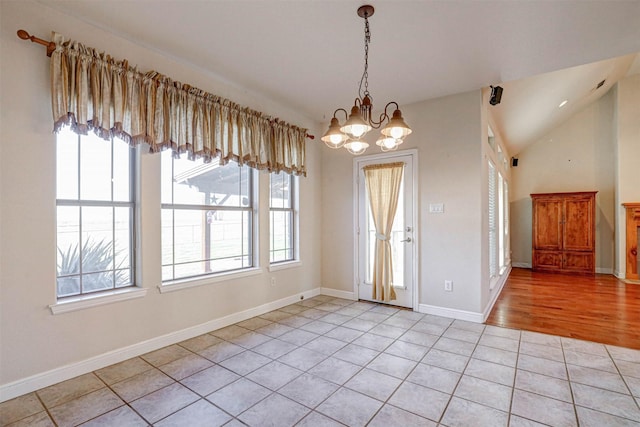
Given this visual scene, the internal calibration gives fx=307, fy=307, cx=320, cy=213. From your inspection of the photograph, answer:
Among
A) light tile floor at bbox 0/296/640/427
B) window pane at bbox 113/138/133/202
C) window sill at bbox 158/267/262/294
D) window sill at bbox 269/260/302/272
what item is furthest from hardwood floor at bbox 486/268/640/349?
window pane at bbox 113/138/133/202

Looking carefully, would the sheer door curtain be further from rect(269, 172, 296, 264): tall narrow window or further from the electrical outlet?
rect(269, 172, 296, 264): tall narrow window

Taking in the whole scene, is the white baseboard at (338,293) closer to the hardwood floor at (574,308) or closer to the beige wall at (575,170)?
the hardwood floor at (574,308)

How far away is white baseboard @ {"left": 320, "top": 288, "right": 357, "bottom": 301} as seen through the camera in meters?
4.77

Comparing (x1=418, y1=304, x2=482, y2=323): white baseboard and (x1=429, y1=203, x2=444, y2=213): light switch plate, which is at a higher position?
(x1=429, y1=203, x2=444, y2=213): light switch plate

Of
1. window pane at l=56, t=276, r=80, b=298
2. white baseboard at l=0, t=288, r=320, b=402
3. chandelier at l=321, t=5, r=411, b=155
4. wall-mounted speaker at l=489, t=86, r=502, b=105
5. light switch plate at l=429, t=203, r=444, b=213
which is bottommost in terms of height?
white baseboard at l=0, t=288, r=320, b=402

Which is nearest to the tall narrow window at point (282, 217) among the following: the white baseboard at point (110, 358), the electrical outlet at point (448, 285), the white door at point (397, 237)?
the white baseboard at point (110, 358)

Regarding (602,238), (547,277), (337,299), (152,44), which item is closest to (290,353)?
(337,299)

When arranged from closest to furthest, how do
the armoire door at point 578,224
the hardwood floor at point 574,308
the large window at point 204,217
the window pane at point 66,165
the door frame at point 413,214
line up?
Answer: 1. the window pane at point 66,165
2. the large window at point 204,217
3. the hardwood floor at point 574,308
4. the door frame at point 413,214
5. the armoire door at point 578,224

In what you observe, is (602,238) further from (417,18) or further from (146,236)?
(146,236)

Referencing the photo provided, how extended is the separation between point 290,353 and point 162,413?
3.76ft

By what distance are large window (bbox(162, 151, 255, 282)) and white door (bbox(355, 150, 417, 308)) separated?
167 cm

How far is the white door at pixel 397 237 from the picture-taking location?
4.22m

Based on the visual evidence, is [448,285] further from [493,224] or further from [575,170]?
[575,170]

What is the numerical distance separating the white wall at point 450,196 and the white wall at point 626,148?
5126mm
